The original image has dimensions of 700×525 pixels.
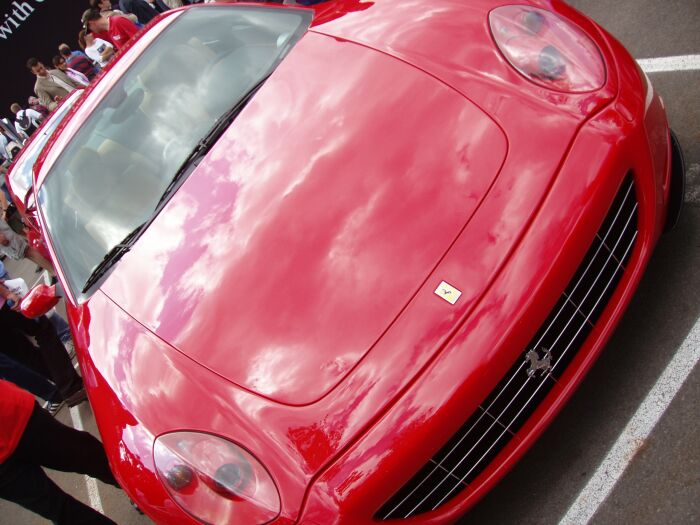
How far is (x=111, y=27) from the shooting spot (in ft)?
25.7

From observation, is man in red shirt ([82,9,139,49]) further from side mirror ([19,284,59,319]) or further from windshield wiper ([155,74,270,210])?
windshield wiper ([155,74,270,210])

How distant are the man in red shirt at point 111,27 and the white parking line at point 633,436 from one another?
6951 mm

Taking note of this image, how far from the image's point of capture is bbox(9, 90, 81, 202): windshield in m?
3.96

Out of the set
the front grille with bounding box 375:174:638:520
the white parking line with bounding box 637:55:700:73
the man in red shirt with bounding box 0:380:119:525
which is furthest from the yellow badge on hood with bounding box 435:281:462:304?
the white parking line with bounding box 637:55:700:73

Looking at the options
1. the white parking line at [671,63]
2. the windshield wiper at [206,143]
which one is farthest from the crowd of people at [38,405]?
the white parking line at [671,63]

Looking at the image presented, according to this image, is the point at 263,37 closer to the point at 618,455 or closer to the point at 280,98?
the point at 280,98

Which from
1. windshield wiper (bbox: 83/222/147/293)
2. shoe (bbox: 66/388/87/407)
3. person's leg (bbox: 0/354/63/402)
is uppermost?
windshield wiper (bbox: 83/222/147/293)

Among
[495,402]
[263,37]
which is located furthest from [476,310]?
[263,37]

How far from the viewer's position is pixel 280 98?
2.52m

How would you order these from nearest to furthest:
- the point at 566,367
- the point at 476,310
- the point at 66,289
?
the point at 476,310 < the point at 566,367 < the point at 66,289

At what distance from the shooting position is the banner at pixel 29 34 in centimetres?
1363

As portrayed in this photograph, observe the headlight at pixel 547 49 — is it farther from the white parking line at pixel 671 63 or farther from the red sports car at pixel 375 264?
the white parking line at pixel 671 63

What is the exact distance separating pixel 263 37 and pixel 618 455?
2234 mm

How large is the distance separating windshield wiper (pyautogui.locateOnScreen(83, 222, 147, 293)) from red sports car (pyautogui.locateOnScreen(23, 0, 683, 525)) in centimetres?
1
